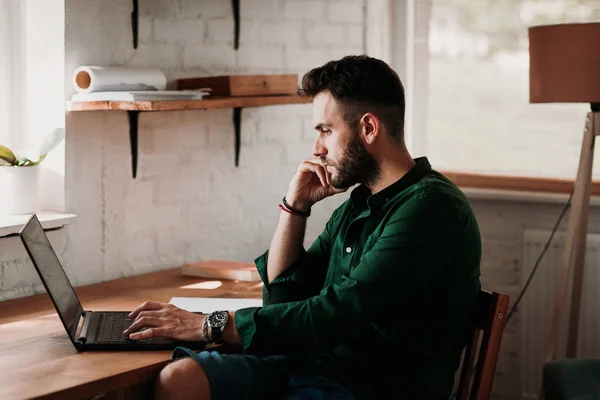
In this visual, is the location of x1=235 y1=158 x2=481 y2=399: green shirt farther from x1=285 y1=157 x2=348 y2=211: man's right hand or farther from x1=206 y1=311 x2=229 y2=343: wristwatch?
x1=285 y1=157 x2=348 y2=211: man's right hand

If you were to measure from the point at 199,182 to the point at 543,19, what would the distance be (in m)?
1.38

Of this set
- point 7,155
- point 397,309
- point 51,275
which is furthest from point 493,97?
point 51,275

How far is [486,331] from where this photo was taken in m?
2.07

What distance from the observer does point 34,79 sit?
2.83 metres

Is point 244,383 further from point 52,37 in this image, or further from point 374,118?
point 52,37

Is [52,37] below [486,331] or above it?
above

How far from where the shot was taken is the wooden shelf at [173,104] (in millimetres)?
2672

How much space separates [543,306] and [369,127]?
1425mm

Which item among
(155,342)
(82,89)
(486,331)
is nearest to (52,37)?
(82,89)

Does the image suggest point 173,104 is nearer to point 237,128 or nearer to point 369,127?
point 237,128

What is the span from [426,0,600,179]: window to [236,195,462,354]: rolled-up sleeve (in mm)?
1427

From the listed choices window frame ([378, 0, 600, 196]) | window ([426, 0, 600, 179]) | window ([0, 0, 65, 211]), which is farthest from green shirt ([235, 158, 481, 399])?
window frame ([378, 0, 600, 196])

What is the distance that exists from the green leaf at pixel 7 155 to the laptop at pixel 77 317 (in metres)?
0.52

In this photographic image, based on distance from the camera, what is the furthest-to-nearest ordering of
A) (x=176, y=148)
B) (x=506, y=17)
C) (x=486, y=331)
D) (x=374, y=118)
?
(x=506, y=17) < (x=176, y=148) < (x=374, y=118) < (x=486, y=331)
